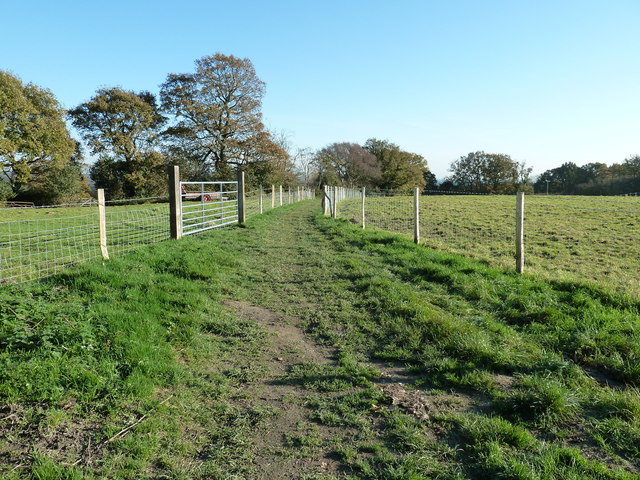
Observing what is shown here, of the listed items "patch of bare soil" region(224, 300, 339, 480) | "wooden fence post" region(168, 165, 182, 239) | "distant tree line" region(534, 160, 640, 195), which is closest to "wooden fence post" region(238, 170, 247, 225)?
"wooden fence post" region(168, 165, 182, 239)

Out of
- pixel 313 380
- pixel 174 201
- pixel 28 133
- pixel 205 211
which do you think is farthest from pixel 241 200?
pixel 28 133

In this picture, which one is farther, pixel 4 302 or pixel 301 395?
pixel 4 302

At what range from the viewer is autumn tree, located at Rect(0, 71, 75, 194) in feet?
103

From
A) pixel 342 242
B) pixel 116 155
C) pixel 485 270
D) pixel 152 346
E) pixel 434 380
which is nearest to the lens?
pixel 434 380

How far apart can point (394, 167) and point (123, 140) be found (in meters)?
51.4

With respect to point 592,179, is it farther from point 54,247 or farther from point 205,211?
point 54,247

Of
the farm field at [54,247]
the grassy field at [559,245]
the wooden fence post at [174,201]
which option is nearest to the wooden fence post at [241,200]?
the farm field at [54,247]

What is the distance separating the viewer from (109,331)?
4031 millimetres

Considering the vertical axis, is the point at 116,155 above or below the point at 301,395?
above

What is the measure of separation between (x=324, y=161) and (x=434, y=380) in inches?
2753

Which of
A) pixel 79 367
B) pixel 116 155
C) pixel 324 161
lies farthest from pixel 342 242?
pixel 324 161

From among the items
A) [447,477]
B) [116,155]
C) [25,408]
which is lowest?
[447,477]

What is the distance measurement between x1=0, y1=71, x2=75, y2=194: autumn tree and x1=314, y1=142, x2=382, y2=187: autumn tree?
4205 centimetres

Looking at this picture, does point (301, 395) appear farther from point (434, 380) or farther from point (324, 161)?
point (324, 161)
